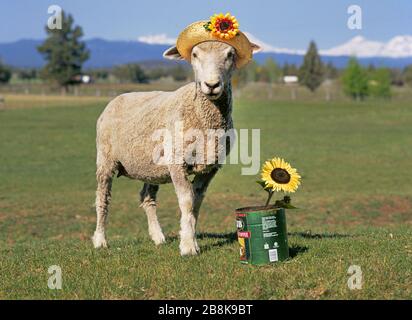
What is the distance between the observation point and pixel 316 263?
276 inches

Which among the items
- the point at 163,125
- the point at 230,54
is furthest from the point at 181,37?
the point at 163,125

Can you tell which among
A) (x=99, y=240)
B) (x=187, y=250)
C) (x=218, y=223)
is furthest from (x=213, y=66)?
(x=218, y=223)

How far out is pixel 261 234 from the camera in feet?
22.9

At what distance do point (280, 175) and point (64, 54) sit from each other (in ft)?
387

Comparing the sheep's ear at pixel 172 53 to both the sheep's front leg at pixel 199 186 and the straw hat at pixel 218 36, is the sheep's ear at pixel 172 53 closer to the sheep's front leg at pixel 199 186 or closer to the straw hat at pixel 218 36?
the straw hat at pixel 218 36

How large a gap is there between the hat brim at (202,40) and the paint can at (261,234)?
182 cm

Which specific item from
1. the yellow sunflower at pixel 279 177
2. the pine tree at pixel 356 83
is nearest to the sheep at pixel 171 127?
the yellow sunflower at pixel 279 177

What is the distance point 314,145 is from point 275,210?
2708 cm

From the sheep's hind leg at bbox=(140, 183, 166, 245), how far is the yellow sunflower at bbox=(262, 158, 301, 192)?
2.34m

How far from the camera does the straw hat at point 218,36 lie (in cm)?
726

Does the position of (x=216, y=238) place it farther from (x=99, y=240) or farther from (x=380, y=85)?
(x=380, y=85)

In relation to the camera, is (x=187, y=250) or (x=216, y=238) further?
(x=216, y=238)

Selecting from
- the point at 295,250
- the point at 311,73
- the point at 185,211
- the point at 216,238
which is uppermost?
the point at 311,73
